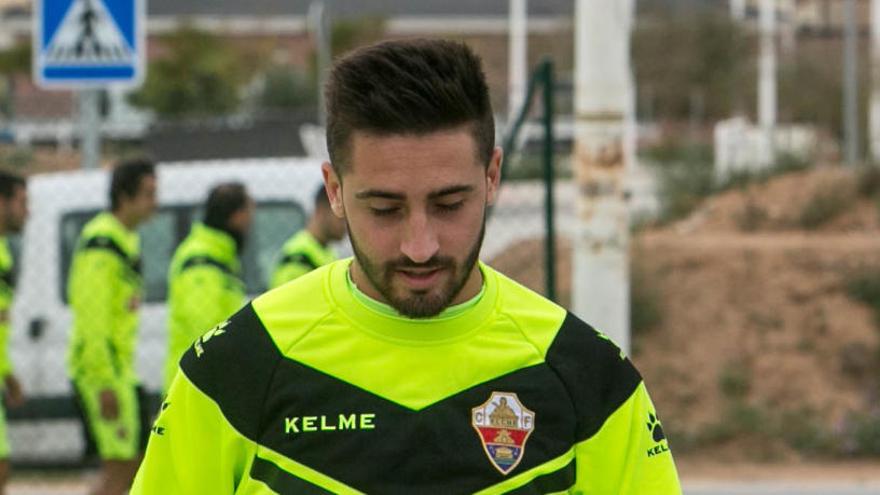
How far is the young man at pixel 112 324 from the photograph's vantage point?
8.89 m

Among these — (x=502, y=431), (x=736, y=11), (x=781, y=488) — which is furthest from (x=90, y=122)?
(x=736, y=11)

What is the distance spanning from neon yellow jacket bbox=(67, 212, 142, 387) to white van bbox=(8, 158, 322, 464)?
1.21 m

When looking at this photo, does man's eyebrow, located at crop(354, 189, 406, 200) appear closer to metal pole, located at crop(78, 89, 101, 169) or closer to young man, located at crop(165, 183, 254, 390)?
young man, located at crop(165, 183, 254, 390)

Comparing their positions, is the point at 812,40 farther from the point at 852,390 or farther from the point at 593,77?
the point at 593,77

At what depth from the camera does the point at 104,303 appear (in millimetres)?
8867

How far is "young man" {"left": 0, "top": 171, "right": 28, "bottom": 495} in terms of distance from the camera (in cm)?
879

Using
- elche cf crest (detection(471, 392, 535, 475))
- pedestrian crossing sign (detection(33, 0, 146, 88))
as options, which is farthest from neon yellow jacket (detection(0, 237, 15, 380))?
elche cf crest (detection(471, 392, 535, 475))

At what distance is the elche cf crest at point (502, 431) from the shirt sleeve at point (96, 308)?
6132 millimetres

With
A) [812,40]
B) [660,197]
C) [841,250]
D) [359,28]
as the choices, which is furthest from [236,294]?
[812,40]

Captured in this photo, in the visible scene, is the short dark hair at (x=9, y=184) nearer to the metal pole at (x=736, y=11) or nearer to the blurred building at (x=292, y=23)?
the metal pole at (x=736, y=11)

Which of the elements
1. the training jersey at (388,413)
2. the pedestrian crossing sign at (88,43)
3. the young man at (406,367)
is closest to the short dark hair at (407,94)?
the young man at (406,367)

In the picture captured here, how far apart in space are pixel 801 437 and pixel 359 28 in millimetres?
44037

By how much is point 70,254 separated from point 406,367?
781 centimetres

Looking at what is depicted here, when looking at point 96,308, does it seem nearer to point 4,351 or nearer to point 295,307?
point 4,351
